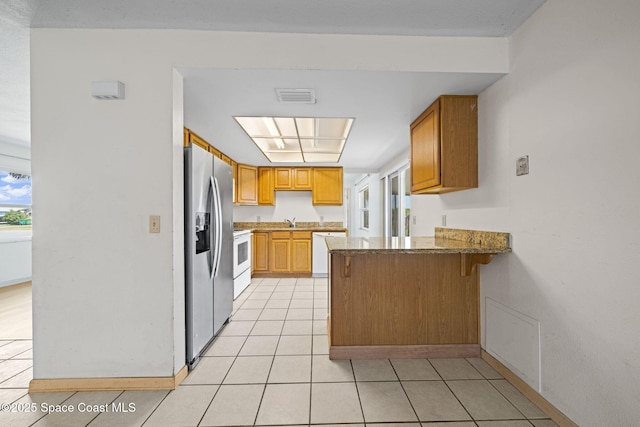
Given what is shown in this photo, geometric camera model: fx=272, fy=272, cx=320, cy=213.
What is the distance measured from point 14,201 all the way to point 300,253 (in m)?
4.84

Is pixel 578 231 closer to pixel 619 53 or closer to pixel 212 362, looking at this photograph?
pixel 619 53

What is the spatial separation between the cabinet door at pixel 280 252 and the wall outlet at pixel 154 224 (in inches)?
129

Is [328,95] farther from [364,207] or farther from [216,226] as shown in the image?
[364,207]

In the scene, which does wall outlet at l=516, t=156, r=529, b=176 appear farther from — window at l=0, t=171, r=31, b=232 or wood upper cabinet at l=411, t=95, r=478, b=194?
window at l=0, t=171, r=31, b=232

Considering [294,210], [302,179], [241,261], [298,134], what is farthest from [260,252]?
[298,134]

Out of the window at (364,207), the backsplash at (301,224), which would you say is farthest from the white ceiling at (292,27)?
the window at (364,207)

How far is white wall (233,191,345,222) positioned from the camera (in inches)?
226

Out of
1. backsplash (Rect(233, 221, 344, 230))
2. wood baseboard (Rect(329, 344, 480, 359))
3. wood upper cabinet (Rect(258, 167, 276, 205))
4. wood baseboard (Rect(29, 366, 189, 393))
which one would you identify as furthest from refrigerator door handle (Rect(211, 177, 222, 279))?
backsplash (Rect(233, 221, 344, 230))

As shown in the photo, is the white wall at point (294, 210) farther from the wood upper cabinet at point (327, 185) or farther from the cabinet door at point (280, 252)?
the cabinet door at point (280, 252)

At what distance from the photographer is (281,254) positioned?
5070 mm

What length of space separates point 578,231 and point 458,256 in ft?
2.94

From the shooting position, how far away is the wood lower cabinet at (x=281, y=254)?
505 cm

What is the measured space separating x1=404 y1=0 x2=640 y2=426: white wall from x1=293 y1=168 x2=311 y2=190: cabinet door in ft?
12.3

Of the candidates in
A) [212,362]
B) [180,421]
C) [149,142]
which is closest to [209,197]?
[149,142]
